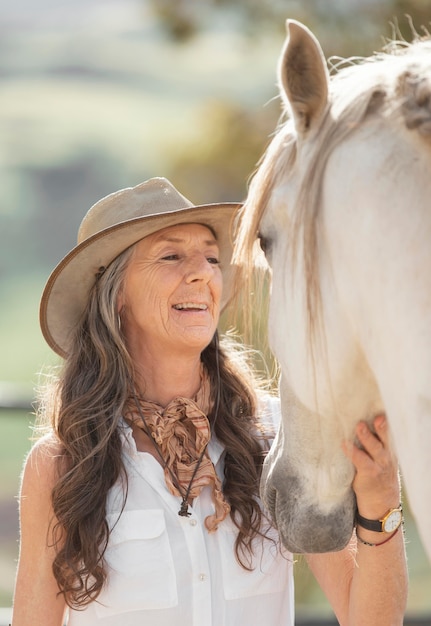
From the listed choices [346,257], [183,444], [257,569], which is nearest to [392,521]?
[257,569]

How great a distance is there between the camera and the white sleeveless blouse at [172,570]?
1.67 meters

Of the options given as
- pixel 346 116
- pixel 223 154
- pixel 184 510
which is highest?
pixel 346 116

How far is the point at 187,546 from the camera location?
169cm

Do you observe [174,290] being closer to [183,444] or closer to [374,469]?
[183,444]

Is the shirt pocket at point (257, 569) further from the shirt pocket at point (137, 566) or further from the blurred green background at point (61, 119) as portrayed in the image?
the blurred green background at point (61, 119)

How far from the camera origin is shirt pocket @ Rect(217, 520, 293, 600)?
170cm

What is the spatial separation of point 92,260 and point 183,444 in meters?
0.46

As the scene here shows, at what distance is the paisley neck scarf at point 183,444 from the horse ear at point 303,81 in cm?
87

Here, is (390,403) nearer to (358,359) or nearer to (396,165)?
(358,359)

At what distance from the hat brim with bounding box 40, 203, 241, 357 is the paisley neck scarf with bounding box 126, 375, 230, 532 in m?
0.27

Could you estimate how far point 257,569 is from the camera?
5.68ft

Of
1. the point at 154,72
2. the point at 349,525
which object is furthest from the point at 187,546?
the point at 154,72

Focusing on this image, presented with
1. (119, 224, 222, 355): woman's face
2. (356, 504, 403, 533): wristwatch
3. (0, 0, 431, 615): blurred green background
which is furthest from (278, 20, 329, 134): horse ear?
(0, 0, 431, 615): blurred green background

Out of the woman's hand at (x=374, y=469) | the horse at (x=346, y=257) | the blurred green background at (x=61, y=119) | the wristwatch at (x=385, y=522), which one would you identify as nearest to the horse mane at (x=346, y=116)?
the horse at (x=346, y=257)
